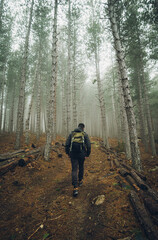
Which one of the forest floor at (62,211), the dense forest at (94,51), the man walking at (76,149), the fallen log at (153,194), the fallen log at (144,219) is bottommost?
the forest floor at (62,211)

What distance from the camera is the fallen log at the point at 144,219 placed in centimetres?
199

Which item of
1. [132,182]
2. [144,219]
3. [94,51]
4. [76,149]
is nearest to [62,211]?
[76,149]

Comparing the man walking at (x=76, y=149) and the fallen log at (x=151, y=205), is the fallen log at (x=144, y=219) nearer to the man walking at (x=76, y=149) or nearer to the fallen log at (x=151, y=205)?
the fallen log at (x=151, y=205)

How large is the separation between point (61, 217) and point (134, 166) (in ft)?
13.1

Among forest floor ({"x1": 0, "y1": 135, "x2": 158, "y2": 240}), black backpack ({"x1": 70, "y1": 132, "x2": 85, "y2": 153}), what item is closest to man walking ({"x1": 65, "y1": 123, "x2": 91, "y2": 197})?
black backpack ({"x1": 70, "y1": 132, "x2": 85, "y2": 153})

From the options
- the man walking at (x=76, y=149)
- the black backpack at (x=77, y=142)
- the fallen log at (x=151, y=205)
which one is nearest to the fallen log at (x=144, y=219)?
the fallen log at (x=151, y=205)

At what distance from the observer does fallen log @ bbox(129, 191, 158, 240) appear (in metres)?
1.99

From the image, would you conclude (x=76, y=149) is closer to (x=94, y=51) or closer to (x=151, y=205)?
(x=151, y=205)

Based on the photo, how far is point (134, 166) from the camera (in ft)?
17.2

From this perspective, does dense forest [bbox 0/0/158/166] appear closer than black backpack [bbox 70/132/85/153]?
No

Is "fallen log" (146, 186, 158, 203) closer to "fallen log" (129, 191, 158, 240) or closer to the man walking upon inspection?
"fallen log" (129, 191, 158, 240)

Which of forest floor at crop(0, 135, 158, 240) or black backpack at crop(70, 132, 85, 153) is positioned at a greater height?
black backpack at crop(70, 132, 85, 153)

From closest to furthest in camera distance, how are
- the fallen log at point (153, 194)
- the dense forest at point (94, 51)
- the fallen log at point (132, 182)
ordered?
the fallen log at point (153, 194) < the fallen log at point (132, 182) < the dense forest at point (94, 51)

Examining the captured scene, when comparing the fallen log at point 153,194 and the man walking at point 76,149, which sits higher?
the man walking at point 76,149
